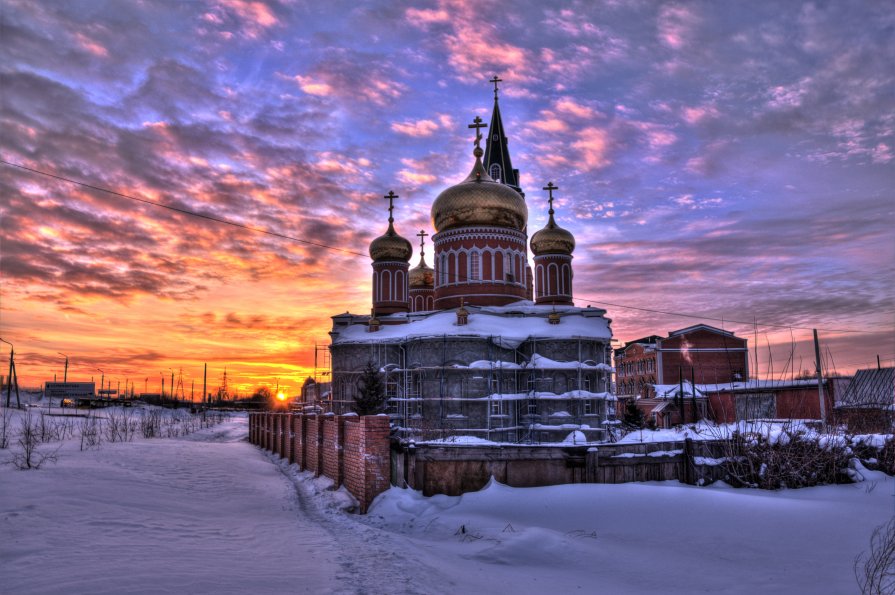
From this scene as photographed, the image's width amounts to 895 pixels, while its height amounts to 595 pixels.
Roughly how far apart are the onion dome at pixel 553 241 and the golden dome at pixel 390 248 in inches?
277

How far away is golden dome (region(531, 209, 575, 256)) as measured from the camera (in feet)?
112

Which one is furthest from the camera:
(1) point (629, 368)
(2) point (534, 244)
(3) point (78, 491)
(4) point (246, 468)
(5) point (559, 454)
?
(1) point (629, 368)

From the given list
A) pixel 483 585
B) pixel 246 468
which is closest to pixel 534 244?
pixel 246 468

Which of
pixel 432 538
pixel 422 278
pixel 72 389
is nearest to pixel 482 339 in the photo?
pixel 432 538

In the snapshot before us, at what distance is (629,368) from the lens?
55375 mm

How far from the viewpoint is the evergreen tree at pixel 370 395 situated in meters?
24.7

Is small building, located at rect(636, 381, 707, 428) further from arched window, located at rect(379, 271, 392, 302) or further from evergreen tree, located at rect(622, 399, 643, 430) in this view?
arched window, located at rect(379, 271, 392, 302)

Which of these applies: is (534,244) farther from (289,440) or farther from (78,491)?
(78,491)

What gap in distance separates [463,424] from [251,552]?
16.0m

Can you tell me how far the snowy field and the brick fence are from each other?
445 mm

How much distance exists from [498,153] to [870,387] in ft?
87.8

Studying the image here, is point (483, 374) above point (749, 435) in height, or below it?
above

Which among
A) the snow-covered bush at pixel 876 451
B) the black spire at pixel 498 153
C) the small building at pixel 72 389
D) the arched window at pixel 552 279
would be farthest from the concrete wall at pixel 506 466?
the small building at pixel 72 389

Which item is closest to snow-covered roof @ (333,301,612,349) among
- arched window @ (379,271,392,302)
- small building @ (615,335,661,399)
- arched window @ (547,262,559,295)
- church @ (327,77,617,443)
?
church @ (327,77,617,443)
